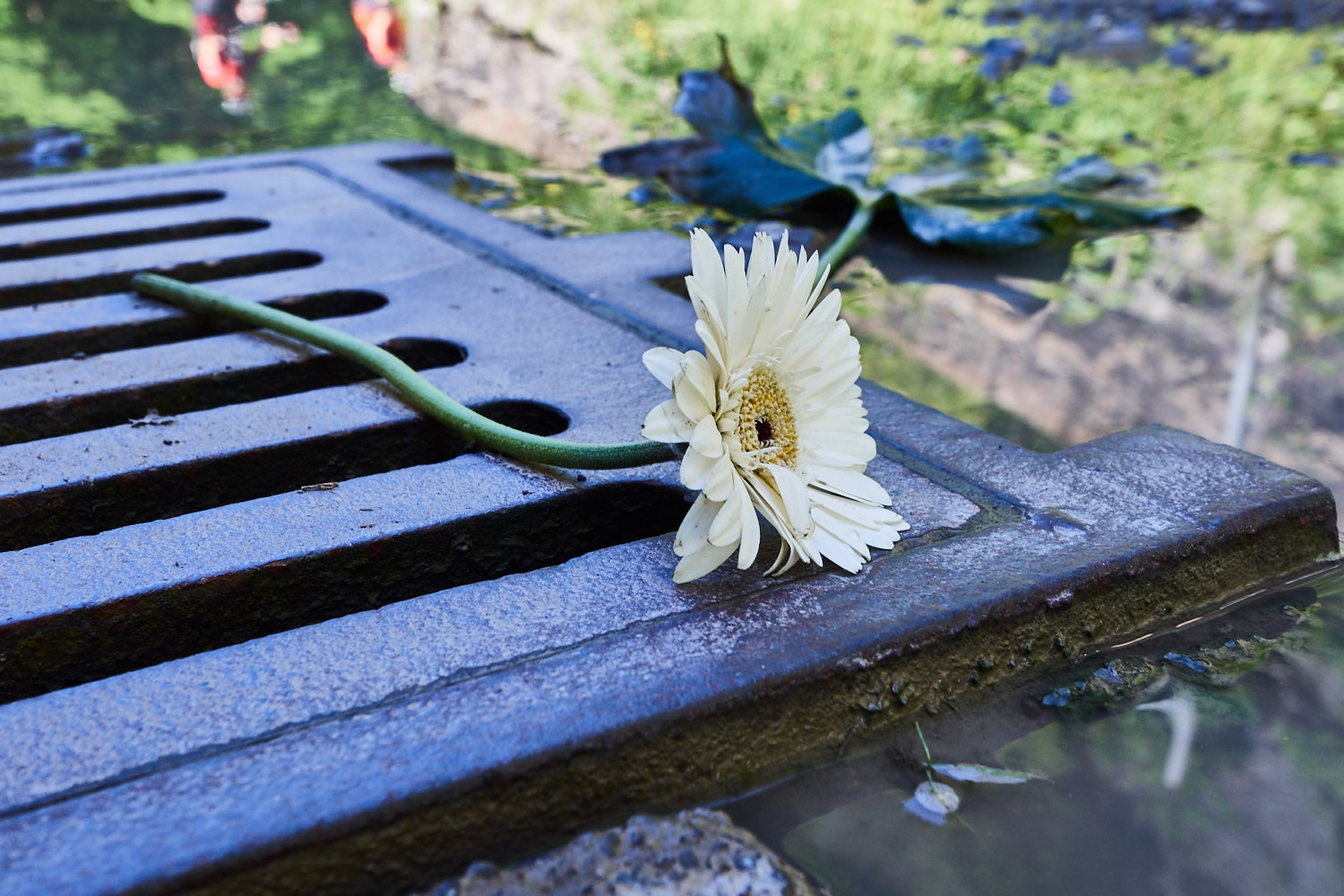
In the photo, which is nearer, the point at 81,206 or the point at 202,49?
the point at 81,206

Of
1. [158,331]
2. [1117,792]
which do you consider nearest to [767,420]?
[1117,792]

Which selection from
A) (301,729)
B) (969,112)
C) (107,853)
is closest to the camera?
(107,853)

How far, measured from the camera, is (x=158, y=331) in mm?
1780

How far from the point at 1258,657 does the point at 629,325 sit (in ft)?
3.26

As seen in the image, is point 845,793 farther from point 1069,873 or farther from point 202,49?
point 202,49

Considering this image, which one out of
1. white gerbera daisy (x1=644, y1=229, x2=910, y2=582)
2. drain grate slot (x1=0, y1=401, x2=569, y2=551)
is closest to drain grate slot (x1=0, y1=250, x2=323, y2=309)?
drain grate slot (x1=0, y1=401, x2=569, y2=551)

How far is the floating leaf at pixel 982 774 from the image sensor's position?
1001mm

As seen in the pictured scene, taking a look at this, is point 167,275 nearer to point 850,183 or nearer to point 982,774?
point 850,183

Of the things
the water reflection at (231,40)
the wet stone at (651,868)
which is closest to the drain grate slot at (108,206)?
the water reflection at (231,40)

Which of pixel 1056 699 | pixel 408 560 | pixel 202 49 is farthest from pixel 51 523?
pixel 202 49

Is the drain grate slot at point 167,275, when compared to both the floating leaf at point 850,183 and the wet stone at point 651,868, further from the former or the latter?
the wet stone at point 651,868

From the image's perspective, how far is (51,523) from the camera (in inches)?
48.7

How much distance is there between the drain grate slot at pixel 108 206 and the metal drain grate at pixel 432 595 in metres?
0.72

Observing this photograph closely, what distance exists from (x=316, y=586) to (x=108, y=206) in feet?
5.67
